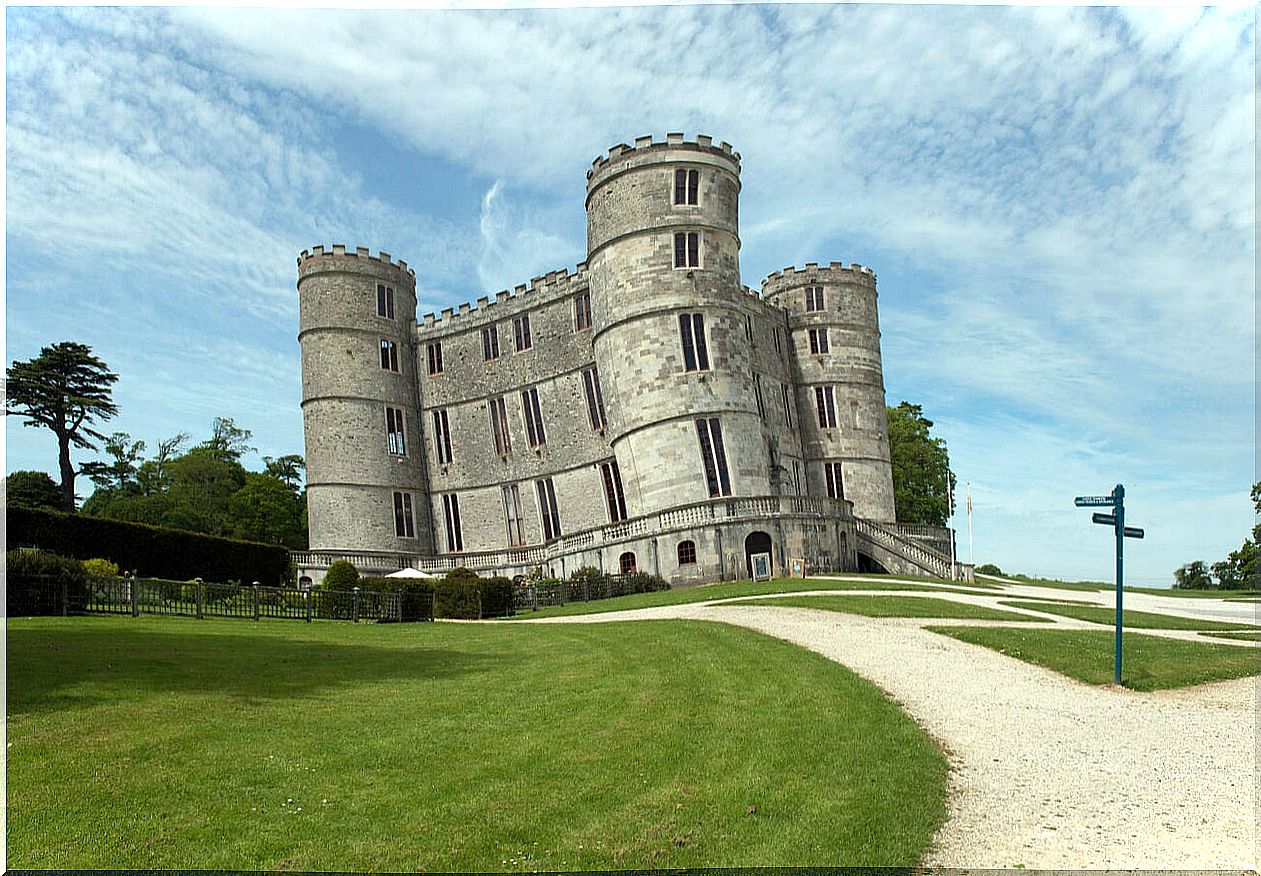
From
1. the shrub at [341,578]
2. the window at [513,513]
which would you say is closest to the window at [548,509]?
the window at [513,513]

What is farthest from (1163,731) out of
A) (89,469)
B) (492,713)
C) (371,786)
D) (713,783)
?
(89,469)

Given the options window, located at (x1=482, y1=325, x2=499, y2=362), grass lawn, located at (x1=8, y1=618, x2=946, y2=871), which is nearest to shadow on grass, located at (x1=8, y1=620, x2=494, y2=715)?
grass lawn, located at (x1=8, y1=618, x2=946, y2=871)

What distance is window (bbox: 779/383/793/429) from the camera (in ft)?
158

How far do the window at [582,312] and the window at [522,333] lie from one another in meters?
3.31

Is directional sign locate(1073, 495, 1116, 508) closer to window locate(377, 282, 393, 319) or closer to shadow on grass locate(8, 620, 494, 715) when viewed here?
shadow on grass locate(8, 620, 494, 715)

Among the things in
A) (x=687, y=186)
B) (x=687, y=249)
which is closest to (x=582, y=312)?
(x=687, y=249)

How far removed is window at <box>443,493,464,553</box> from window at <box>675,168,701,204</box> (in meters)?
20.6

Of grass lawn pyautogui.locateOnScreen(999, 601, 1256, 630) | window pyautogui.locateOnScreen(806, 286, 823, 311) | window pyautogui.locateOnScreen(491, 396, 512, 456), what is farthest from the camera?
window pyautogui.locateOnScreen(806, 286, 823, 311)

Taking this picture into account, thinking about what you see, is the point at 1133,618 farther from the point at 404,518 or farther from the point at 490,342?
the point at 404,518

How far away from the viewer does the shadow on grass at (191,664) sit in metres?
11.4

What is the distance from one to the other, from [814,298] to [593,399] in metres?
13.9

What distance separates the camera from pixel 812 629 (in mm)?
19562

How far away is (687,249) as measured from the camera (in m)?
40.9

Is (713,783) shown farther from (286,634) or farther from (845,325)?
(845,325)
